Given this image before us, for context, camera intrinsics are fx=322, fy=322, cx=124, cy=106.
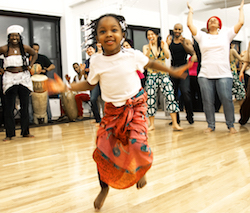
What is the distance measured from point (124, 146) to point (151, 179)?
726 millimetres

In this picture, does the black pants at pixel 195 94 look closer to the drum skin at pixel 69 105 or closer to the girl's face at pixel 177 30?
the girl's face at pixel 177 30

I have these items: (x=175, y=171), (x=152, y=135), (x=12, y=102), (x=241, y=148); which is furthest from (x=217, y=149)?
(x=12, y=102)

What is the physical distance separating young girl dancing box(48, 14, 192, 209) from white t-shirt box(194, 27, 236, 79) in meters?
2.56

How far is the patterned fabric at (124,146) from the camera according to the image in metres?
1.65

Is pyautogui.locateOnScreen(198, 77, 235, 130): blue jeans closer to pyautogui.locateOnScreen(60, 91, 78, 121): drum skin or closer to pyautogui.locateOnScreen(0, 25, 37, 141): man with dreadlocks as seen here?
pyautogui.locateOnScreen(0, 25, 37, 141): man with dreadlocks

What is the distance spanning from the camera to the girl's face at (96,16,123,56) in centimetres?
164

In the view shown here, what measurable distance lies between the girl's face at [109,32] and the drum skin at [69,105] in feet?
17.4

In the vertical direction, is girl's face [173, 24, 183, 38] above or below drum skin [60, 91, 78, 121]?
above

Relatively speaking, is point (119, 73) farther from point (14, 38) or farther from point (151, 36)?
point (14, 38)

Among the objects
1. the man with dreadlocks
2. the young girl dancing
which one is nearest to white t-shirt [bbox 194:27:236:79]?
the man with dreadlocks

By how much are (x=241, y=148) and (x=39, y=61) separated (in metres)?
4.96

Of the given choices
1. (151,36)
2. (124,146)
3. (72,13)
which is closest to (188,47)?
(151,36)

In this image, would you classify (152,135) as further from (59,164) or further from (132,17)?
(132,17)

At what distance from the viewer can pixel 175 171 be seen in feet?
8.27
